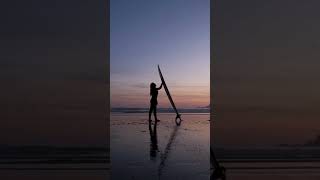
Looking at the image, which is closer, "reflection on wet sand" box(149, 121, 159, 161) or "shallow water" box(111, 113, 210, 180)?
"shallow water" box(111, 113, 210, 180)

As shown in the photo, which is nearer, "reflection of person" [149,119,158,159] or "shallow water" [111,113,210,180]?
"shallow water" [111,113,210,180]

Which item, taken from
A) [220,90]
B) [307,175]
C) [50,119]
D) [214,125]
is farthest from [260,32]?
[50,119]

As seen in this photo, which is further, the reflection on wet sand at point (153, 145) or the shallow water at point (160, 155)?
the reflection on wet sand at point (153, 145)

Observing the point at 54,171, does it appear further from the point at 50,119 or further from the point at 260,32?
the point at 260,32

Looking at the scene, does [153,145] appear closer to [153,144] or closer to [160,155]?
[153,144]

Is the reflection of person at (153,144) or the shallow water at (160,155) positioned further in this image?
the reflection of person at (153,144)

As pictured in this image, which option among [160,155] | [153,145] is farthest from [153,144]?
[160,155]

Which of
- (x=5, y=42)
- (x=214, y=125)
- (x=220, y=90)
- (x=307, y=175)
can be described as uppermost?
Answer: (x=5, y=42)

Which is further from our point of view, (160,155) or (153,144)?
(153,144)

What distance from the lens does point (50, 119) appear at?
19.4 ft

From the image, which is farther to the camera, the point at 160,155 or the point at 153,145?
the point at 153,145

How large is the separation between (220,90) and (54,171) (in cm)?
239

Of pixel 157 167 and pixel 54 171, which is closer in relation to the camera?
pixel 157 167

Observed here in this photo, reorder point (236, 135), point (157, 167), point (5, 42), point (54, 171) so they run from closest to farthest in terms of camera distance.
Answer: point (157, 167) → point (54, 171) → point (5, 42) → point (236, 135)
